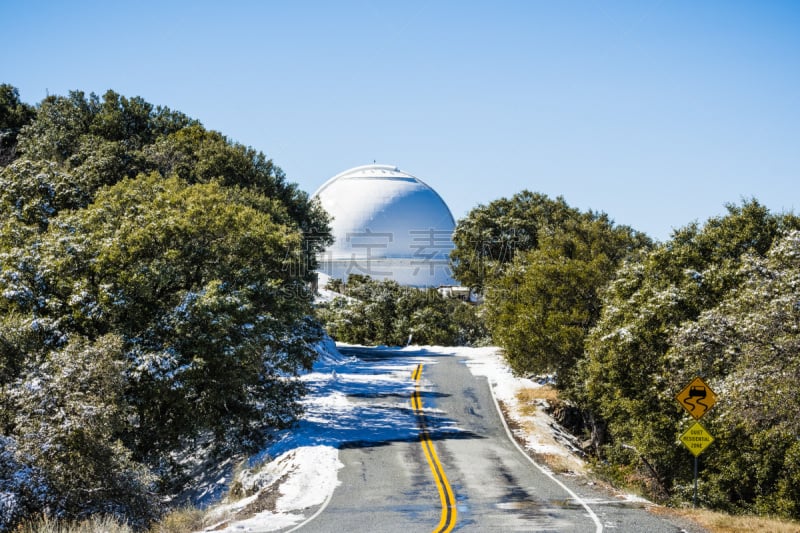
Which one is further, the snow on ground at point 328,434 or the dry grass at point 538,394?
Result: the dry grass at point 538,394

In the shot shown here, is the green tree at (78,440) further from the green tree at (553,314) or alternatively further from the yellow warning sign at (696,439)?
the green tree at (553,314)

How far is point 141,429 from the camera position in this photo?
21.9 metres

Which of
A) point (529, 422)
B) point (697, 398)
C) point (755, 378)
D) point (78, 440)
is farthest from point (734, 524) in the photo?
point (529, 422)

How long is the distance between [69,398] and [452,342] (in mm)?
51060

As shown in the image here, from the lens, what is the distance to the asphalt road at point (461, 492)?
14.5 meters

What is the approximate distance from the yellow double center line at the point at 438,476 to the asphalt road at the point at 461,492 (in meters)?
0.02

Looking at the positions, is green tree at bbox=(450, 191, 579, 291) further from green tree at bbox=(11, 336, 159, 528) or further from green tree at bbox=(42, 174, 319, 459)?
green tree at bbox=(11, 336, 159, 528)

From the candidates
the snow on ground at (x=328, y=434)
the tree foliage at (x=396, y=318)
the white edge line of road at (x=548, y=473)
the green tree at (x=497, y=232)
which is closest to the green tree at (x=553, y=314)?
the snow on ground at (x=328, y=434)

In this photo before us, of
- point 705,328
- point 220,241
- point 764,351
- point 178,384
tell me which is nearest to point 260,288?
point 220,241

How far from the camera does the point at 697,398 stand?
57.4 ft

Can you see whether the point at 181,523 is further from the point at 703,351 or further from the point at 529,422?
the point at 529,422

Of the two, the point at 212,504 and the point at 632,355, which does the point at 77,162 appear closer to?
the point at 212,504

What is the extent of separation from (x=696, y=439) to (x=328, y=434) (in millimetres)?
12867

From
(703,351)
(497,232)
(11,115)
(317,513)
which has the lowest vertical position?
(317,513)
